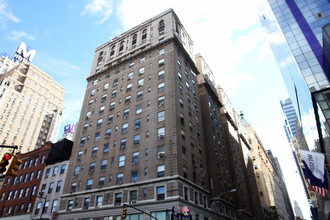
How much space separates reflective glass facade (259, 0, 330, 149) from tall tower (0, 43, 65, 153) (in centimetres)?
10319

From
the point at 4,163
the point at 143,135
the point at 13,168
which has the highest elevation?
the point at 143,135

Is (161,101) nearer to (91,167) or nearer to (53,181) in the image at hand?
(91,167)

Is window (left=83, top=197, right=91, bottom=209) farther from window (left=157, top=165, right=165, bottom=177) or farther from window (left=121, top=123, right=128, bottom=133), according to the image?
window (left=157, top=165, right=165, bottom=177)

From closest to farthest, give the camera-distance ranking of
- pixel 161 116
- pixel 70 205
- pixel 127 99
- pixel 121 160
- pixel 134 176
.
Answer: pixel 134 176
pixel 121 160
pixel 161 116
pixel 70 205
pixel 127 99

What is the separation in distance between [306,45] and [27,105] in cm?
11431

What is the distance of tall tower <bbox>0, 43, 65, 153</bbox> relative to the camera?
10375 centimetres

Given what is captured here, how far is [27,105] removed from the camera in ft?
374

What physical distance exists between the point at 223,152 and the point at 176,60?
25.3 meters

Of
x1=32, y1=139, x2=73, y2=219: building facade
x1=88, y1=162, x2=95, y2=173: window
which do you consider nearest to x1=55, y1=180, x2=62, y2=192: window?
x1=32, y1=139, x2=73, y2=219: building facade

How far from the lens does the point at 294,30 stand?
49.4 meters

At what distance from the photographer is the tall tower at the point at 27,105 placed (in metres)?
104

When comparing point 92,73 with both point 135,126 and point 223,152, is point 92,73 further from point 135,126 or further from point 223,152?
point 223,152

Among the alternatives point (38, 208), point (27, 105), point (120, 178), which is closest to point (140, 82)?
point (120, 178)

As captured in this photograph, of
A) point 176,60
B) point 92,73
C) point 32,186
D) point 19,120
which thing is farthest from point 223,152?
point 19,120
